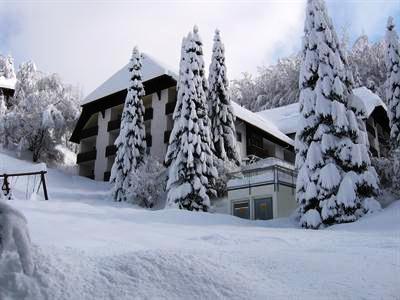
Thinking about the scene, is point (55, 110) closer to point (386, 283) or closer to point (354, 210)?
point (354, 210)

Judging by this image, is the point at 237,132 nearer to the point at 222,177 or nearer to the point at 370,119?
the point at 222,177

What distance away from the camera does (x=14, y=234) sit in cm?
544

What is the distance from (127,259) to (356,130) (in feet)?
54.7

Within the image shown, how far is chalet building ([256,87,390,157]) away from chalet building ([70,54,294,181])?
1566 millimetres

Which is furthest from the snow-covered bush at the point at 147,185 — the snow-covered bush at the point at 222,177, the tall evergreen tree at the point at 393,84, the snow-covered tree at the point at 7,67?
the snow-covered tree at the point at 7,67

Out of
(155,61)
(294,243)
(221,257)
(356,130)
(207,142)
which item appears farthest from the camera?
(155,61)

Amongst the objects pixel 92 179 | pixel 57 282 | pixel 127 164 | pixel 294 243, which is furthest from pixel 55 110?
pixel 57 282

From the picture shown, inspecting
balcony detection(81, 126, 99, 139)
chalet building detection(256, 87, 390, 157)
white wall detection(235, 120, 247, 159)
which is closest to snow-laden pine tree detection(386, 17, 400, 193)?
chalet building detection(256, 87, 390, 157)

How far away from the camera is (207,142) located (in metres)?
28.2

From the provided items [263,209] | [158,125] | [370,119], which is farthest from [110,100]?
[370,119]

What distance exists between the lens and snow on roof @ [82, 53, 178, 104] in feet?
127

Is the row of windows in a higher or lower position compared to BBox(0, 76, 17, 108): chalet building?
lower

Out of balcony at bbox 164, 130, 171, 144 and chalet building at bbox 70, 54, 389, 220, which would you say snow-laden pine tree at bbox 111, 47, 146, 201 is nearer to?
balcony at bbox 164, 130, 171, 144

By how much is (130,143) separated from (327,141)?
1561 centimetres
